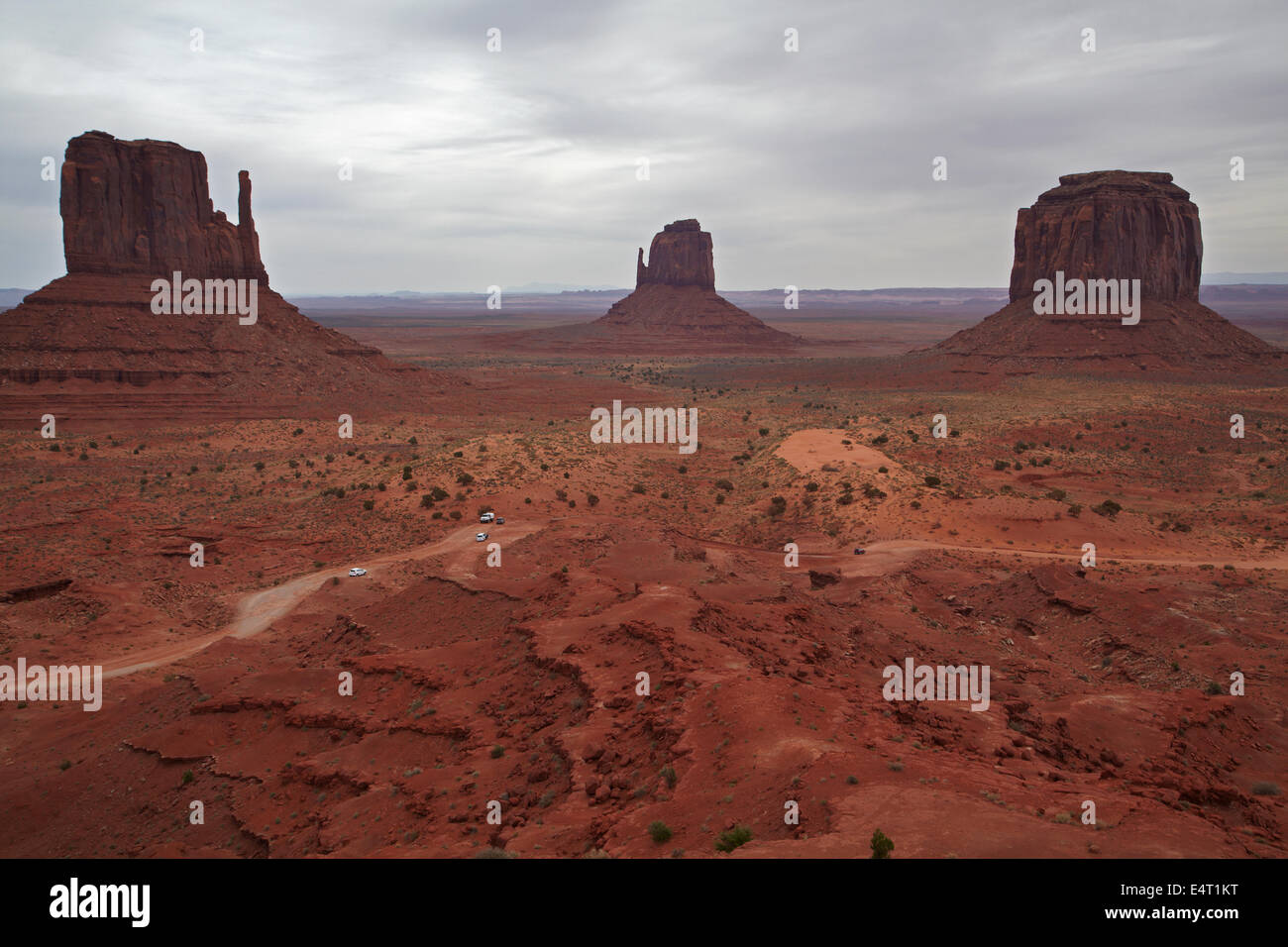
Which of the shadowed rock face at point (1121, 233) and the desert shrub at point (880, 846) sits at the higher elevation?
the shadowed rock face at point (1121, 233)

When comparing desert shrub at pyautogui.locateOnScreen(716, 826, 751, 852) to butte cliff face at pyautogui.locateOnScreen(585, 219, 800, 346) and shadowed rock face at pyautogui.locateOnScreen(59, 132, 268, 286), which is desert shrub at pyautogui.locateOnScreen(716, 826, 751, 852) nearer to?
shadowed rock face at pyautogui.locateOnScreen(59, 132, 268, 286)

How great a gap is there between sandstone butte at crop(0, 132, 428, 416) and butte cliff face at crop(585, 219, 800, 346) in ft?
309

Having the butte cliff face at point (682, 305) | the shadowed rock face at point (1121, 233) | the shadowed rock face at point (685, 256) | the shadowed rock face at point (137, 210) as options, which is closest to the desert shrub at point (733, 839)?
the shadowed rock face at point (137, 210)

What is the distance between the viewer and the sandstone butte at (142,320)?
60781 mm

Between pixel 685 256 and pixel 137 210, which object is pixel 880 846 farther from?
pixel 685 256

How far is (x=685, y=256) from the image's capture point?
173m

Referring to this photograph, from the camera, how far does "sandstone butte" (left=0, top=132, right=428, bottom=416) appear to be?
60.8m

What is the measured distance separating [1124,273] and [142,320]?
97653 millimetres

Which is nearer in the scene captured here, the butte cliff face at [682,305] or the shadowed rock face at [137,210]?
the shadowed rock face at [137,210]

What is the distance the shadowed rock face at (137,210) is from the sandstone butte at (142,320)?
8cm

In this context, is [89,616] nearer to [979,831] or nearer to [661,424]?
[979,831]

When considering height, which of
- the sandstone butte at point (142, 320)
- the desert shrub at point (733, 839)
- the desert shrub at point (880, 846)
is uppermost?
the sandstone butte at point (142, 320)

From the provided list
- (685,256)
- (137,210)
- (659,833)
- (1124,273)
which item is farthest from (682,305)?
(659,833)

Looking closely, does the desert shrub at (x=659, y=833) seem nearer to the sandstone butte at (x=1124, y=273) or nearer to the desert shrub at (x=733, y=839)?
the desert shrub at (x=733, y=839)
